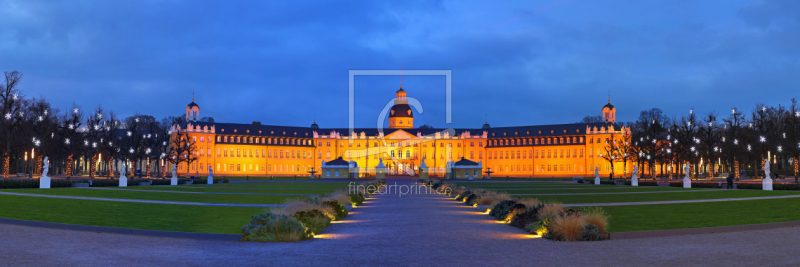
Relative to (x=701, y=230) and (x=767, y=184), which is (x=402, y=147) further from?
(x=701, y=230)

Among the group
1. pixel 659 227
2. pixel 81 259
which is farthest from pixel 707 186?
pixel 81 259

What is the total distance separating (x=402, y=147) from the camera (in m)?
152

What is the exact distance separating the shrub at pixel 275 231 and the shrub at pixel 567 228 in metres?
6.28

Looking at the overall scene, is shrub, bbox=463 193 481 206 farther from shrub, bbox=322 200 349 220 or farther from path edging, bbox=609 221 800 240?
path edging, bbox=609 221 800 240

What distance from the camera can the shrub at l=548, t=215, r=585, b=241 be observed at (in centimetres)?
1517

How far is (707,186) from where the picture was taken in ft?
174

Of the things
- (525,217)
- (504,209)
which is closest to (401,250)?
(525,217)

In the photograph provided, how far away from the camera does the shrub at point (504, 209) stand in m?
21.5

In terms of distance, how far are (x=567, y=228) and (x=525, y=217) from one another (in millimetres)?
3993

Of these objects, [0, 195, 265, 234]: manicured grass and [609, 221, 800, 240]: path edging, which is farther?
[0, 195, 265, 234]: manicured grass

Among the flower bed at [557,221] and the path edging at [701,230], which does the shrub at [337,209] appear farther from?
the path edging at [701,230]

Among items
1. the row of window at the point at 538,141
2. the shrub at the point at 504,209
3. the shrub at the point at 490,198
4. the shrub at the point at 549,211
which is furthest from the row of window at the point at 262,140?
the shrub at the point at 549,211

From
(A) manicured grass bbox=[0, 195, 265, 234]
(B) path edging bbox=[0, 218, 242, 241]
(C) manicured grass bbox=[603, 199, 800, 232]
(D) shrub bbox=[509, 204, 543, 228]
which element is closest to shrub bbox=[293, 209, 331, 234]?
(A) manicured grass bbox=[0, 195, 265, 234]

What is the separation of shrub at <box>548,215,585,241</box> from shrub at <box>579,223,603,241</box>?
104 mm
